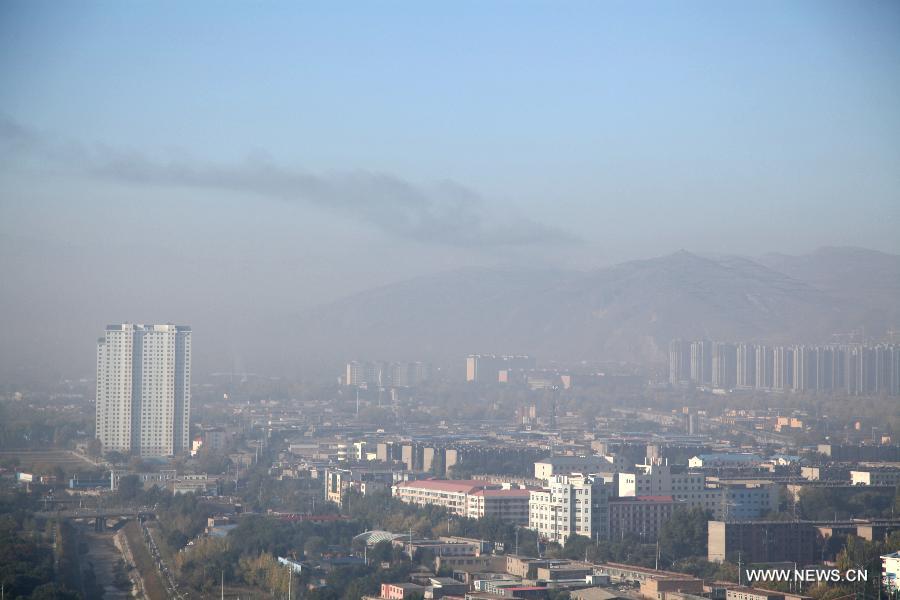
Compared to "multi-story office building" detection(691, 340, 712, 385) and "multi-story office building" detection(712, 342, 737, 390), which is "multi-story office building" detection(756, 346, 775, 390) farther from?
"multi-story office building" detection(691, 340, 712, 385)

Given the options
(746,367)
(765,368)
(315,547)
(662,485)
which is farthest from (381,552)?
(746,367)

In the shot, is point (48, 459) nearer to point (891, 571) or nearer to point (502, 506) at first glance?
point (502, 506)

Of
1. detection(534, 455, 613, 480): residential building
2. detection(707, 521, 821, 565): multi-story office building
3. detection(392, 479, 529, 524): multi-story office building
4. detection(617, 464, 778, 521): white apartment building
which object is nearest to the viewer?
detection(707, 521, 821, 565): multi-story office building

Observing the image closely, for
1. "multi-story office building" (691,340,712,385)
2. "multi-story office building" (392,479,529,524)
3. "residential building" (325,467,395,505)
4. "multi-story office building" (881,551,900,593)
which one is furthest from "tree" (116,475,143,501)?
"multi-story office building" (691,340,712,385)

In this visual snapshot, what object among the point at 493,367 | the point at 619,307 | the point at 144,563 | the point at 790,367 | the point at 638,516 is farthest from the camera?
the point at 619,307

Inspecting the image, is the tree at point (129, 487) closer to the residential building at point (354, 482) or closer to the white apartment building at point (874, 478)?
the residential building at point (354, 482)

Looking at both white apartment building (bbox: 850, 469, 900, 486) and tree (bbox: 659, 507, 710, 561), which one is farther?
white apartment building (bbox: 850, 469, 900, 486)
